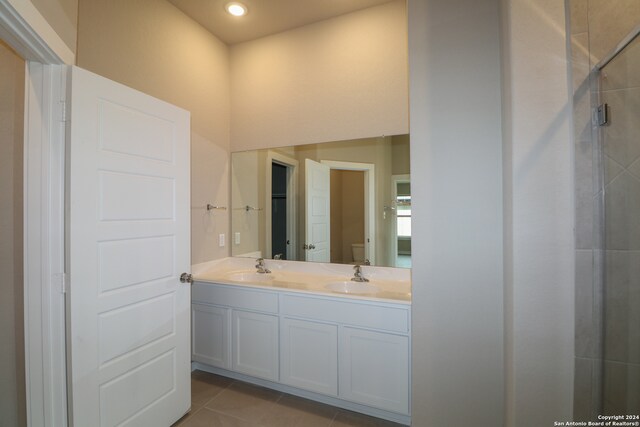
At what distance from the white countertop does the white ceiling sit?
84.4 inches

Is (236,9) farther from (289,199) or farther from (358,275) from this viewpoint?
(358,275)

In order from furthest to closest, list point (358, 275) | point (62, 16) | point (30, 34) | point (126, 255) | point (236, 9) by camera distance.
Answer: point (236, 9)
point (358, 275)
point (126, 255)
point (62, 16)
point (30, 34)

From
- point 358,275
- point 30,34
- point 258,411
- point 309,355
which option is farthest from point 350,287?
point 30,34

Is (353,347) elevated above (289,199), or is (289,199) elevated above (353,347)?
(289,199)

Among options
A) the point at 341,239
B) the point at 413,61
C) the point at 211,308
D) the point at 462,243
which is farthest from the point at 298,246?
the point at 413,61

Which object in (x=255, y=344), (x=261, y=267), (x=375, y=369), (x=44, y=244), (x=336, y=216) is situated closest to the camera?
(x=44, y=244)

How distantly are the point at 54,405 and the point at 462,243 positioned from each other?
208 centimetres

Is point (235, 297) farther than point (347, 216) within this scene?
No

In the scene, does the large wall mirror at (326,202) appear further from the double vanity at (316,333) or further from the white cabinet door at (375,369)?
the white cabinet door at (375,369)

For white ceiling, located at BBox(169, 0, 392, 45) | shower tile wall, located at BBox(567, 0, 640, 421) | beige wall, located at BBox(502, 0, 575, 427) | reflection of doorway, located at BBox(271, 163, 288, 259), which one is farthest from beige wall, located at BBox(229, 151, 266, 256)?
shower tile wall, located at BBox(567, 0, 640, 421)

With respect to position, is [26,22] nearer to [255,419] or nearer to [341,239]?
[341,239]

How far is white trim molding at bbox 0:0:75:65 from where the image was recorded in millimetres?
1007

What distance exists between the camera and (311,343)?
1.98 meters

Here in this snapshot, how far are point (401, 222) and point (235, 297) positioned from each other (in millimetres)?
1430
